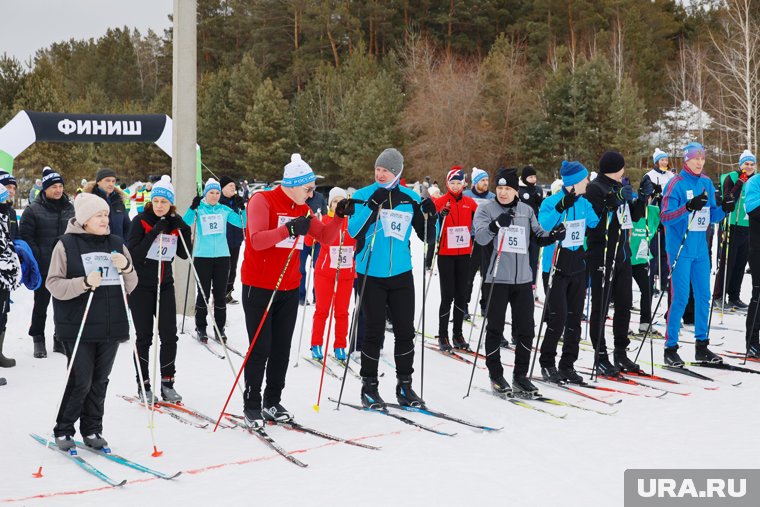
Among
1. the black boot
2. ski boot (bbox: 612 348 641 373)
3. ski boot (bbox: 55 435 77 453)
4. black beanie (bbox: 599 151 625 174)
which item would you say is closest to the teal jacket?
the black boot

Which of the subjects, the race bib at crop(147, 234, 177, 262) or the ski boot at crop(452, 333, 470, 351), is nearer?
the race bib at crop(147, 234, 177, 262)

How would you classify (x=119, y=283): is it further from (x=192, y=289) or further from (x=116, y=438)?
(x=192, y=289)

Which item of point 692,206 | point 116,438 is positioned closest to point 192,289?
point 116,438

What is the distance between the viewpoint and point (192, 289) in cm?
974

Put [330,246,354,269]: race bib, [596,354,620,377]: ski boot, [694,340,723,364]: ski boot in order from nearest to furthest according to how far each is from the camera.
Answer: [596,354,620,377]: ski boot < [694,340,723,364]: ski boot < [330,246,354,269]: race bib

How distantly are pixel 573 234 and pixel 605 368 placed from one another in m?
1.38

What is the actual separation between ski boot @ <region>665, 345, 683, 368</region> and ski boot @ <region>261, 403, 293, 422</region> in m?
3.73

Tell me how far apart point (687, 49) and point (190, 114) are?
3928 cm

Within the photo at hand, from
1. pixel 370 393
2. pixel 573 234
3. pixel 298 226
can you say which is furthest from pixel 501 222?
pixel 298 226

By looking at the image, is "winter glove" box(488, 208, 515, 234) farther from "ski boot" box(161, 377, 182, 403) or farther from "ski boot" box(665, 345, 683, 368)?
"ski boot" box(161, 377, 182, 403)

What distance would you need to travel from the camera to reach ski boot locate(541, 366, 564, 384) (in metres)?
6.51

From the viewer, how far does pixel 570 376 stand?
21.2ft

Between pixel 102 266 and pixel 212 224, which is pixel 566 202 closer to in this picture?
pixel 102 266

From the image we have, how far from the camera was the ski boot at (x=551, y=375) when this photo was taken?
256 inches
